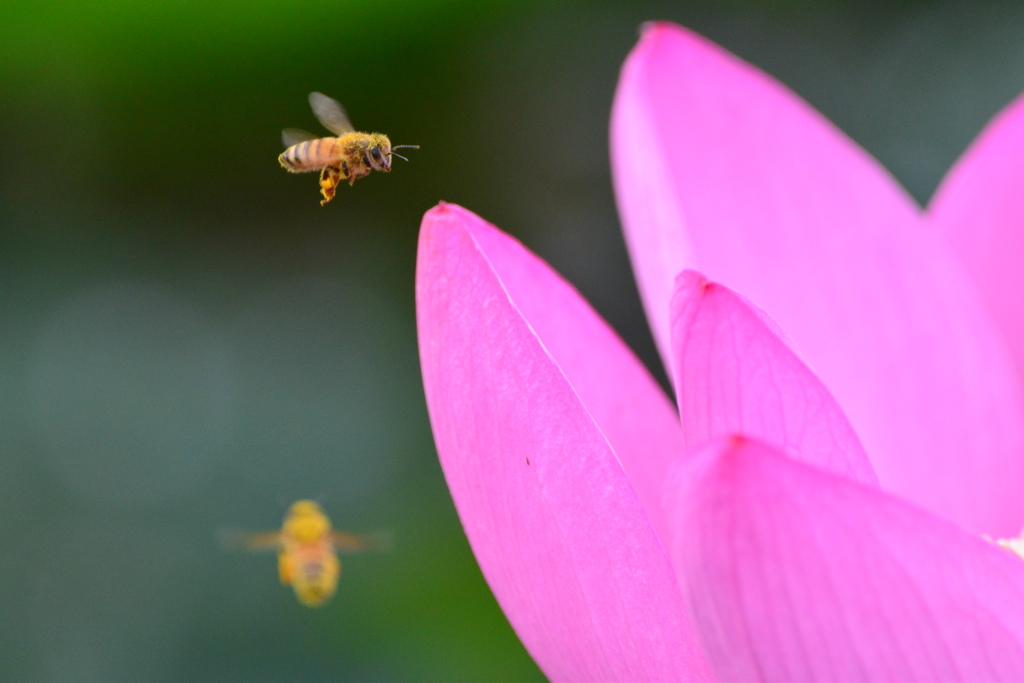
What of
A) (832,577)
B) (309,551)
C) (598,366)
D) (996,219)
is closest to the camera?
(832,577)

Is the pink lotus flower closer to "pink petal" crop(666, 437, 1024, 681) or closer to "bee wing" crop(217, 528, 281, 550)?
"pink petal" crop(666, 437, 1024, 681)

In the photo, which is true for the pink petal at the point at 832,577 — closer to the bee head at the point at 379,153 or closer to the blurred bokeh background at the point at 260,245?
the bee head at the point at 379,153

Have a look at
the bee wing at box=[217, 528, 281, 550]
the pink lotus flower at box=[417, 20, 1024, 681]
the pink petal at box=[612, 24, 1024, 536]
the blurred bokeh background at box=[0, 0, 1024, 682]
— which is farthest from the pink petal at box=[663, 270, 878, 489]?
the blurred bokeh background at box=[0, 0, 1024, 682]

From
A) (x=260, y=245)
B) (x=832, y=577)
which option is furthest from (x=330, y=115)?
(x=260, y=245)

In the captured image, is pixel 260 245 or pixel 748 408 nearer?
pixel 748 408

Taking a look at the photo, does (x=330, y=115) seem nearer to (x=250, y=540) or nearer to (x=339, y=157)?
(x=339, y=157)
